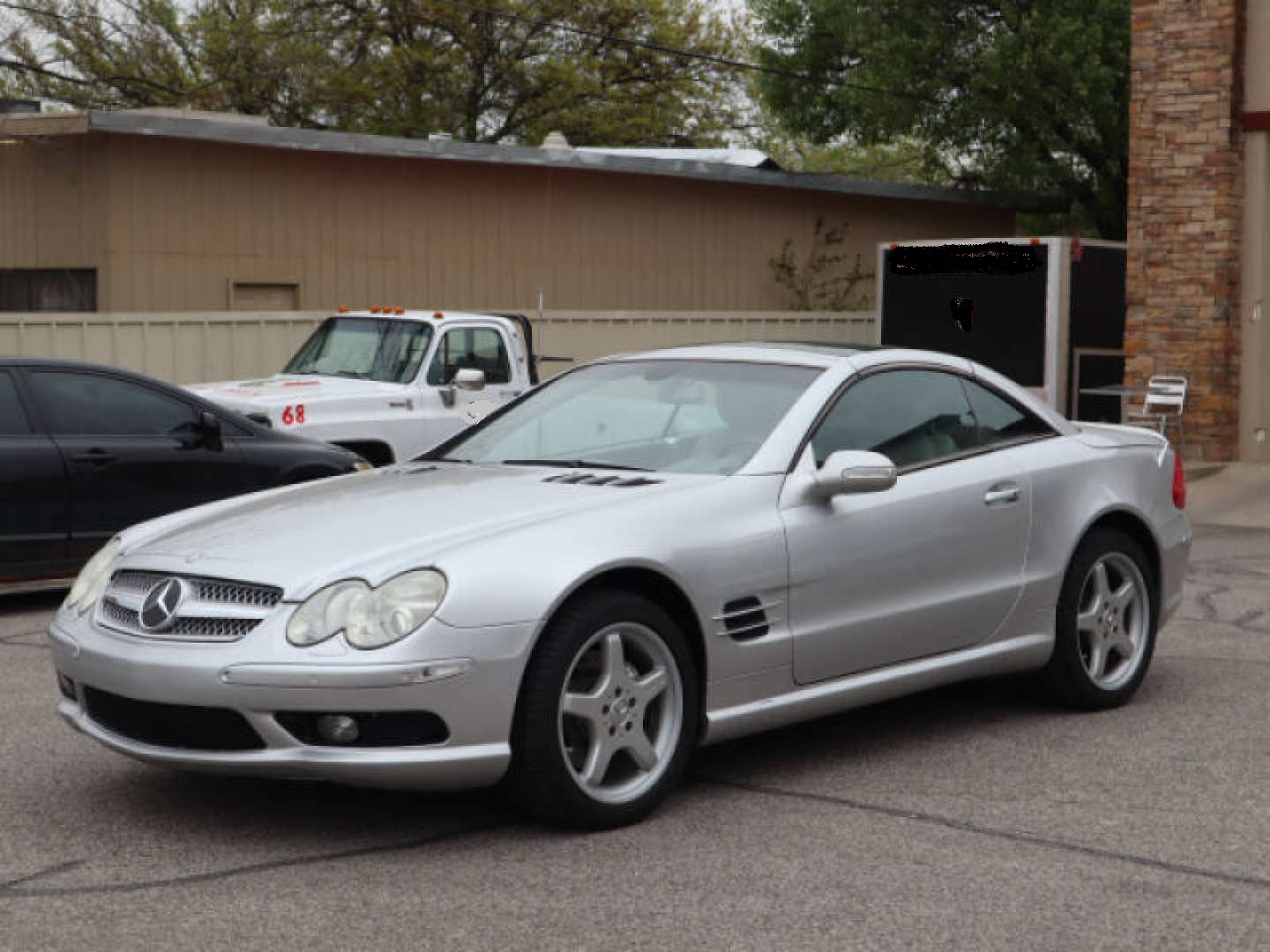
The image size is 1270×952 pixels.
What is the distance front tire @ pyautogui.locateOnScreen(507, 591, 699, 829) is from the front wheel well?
0.16 ft

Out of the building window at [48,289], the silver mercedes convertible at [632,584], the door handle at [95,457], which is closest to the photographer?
the silver mercedes convertible at [632,584]

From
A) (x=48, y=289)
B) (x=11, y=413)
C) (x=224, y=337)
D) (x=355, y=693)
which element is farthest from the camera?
(x=48, y=289)

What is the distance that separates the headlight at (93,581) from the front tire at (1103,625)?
347cm

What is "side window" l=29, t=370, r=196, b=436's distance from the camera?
1074cm

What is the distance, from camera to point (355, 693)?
527cm

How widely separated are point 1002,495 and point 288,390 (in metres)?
8.19

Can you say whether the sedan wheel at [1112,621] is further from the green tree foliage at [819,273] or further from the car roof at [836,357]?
the green tree foliage at [819,273]

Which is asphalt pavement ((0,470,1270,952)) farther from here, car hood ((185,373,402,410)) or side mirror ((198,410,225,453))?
car hood ((185,373,402,410))

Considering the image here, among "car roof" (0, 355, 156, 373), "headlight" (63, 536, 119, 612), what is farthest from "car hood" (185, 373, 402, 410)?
"headlight" (63, 536, 119, 612)

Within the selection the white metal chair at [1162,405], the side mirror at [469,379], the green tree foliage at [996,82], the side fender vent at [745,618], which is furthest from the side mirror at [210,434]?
the green tree foliage at [996,82]

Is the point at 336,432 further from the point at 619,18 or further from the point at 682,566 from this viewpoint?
the point at 619,18

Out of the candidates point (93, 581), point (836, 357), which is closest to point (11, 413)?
point (93, 581)

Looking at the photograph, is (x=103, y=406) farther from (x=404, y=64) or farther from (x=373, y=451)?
(x=404, y=64)

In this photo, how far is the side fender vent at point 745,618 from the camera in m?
6.04
